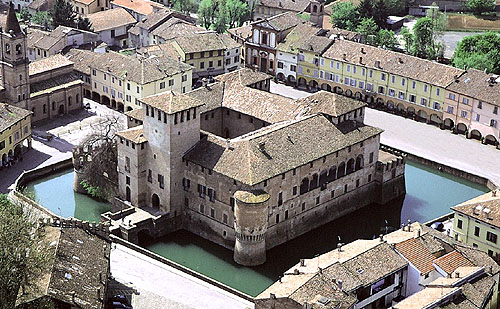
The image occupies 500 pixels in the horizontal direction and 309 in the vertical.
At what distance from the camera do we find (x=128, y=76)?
132 metres

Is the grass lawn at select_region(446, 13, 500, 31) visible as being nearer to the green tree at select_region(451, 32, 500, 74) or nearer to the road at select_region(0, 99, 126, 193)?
the green tree at select_region(451, 32, 500, 74)

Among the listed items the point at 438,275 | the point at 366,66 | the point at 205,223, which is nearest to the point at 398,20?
the point at 366,66

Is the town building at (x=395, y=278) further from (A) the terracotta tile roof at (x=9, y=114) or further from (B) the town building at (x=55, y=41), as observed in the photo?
(B) the town building at (x=55, y=41)

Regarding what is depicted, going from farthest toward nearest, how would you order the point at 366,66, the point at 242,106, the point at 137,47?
the point at 137,47
the point at 366,66
the point at 242,106

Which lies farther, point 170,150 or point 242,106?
point 242,106

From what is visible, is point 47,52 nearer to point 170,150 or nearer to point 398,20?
point 170,150

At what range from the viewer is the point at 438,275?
8375 centimetres

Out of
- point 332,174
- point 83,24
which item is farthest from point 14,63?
point 332,174

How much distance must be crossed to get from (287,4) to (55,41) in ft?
167

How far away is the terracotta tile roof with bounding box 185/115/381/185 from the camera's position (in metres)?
97.2

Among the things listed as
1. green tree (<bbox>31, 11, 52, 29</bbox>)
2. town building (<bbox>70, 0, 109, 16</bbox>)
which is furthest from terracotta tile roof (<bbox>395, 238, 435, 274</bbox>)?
town building (<bbox>70, 0, 109, 16</bbox>)

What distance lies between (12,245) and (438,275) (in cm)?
3683

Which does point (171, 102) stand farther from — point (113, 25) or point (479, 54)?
point (479, 54)

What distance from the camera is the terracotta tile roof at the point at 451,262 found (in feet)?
274
